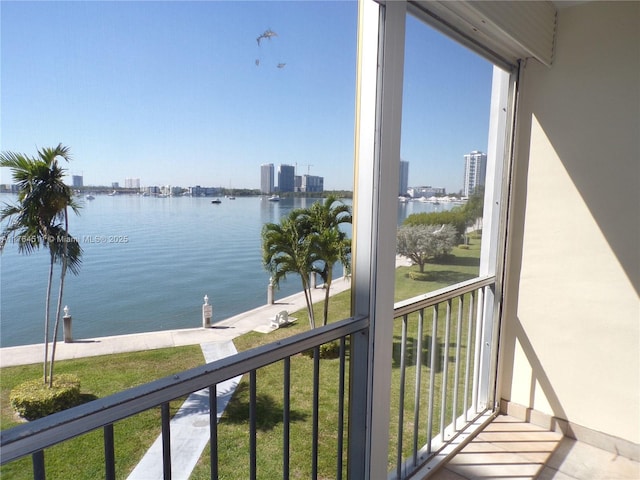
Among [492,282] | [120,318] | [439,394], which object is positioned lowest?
[439,394]

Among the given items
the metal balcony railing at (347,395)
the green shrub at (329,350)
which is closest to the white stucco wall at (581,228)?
the metal balcony railing at (347,395)

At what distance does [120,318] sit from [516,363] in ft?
9.28

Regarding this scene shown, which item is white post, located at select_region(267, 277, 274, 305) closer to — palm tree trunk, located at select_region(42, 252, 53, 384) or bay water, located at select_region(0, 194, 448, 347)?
bay water, located at select_region(0, 194, 448, 347)

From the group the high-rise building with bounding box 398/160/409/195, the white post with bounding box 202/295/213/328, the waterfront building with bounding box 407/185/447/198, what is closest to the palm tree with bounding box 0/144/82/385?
the white post with bounding box 202/295/213/328

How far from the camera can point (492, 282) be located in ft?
9.15

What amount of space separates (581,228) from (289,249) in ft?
7.10

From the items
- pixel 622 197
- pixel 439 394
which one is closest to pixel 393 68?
pixel 622 197

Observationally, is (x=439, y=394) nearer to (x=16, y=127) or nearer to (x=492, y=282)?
(x=492, y=282)

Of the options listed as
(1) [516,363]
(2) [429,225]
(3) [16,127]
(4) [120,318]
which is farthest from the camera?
(1) [516,363]

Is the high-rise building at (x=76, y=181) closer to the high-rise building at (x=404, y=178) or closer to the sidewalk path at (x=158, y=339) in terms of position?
the sidewalk path at (x=158, y=339)

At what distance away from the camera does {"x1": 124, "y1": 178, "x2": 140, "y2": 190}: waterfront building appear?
33.1 inches

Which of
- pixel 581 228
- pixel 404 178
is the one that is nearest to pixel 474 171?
pixel 581 228

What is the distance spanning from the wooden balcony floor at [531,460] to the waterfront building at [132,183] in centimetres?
227

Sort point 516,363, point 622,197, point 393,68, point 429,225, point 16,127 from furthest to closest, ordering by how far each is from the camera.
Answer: point 516,363, point 622,197, point 429,225, point 393,68, point 16,127
